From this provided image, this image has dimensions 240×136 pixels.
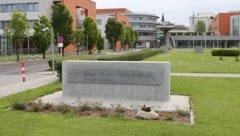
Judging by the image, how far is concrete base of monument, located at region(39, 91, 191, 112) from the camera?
10.8 metres

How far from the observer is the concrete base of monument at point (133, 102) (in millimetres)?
10836

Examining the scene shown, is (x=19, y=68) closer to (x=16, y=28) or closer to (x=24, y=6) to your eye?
(x=16, y=28)

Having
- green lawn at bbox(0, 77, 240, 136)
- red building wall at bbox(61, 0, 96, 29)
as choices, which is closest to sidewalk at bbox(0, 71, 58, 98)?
green lawn at bbox(0, 77, 240, 136)

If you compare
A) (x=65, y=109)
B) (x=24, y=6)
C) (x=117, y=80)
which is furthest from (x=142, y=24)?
(x=65, y=109)

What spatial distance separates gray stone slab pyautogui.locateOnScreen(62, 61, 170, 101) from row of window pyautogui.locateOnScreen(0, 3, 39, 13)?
65116 millimetres

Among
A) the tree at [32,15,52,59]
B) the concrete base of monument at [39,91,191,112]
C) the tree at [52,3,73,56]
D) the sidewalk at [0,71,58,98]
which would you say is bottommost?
the sidewalk at [0,71,58,98]

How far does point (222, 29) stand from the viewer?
469ft

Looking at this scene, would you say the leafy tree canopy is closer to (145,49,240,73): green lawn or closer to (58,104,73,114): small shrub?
(145,49,240,73): green lawn

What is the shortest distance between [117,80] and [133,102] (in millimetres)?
1072

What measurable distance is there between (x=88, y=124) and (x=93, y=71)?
14.3ft

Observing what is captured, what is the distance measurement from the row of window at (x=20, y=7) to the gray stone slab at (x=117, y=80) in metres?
65.1

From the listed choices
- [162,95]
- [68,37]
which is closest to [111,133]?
[162,95]

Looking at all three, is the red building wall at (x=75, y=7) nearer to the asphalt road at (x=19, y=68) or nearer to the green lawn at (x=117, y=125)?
the asphalt road at (x=19, y=68)

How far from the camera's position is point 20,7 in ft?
255
